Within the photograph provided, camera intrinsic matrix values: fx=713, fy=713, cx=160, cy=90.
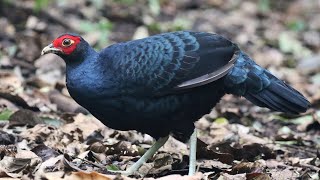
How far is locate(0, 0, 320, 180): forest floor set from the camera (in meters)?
5.30

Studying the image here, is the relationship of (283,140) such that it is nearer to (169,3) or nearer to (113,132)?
(113,132)

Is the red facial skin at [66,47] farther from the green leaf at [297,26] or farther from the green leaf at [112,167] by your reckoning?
the green leaf at [297,26]

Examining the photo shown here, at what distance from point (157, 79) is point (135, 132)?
1607 millimetres

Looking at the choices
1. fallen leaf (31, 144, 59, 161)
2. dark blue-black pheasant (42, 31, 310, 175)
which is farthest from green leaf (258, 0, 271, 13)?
fallen leaf (31, 144, 59, 161)

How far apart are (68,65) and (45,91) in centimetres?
236

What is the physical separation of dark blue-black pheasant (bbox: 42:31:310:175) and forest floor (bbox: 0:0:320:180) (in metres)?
0.41

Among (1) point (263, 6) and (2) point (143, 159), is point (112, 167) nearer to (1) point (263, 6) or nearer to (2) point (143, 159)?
(2) point (143, 159)

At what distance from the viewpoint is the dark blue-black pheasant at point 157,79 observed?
5.05m

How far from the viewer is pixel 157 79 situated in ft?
16.6

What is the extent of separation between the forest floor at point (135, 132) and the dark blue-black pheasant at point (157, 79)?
0.41 meters

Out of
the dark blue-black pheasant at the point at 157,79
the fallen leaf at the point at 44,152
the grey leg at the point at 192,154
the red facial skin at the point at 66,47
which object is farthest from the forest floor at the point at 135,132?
the red facial skin at the point at 66,47

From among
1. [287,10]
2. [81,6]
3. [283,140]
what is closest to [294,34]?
[287,10]

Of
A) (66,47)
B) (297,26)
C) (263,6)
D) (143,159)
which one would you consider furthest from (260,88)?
(263,6)

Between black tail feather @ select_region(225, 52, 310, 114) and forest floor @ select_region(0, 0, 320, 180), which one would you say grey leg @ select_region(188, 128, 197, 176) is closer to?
forest floor @ select_region(0, 0, 320, 180)
